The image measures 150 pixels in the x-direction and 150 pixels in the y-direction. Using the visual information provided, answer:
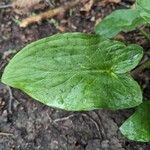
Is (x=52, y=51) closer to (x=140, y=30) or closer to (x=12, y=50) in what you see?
(x=12, y=50)

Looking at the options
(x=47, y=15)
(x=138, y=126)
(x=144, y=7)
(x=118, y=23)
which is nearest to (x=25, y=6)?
(x=47, y=15)

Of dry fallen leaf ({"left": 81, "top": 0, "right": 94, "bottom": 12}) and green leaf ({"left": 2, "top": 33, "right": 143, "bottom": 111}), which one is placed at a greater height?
green leaf ({"left": 2, "top": 33, "right": 143, "bottom": 111})

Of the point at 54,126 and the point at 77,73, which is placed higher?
the point at 77,73

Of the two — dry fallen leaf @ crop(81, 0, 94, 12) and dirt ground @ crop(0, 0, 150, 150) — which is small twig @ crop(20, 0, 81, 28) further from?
dirt ground @ crop(0, 0, 150, 150)

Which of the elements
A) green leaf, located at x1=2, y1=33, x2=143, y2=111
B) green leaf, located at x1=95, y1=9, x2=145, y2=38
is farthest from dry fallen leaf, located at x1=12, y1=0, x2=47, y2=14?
green leaf, located at x1=2, y1=33, x2=143, y2=111

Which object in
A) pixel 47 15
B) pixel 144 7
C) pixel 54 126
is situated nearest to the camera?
pixel 144 7

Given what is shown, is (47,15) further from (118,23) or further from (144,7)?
(144,7)

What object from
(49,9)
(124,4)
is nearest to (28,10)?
(49,9)
